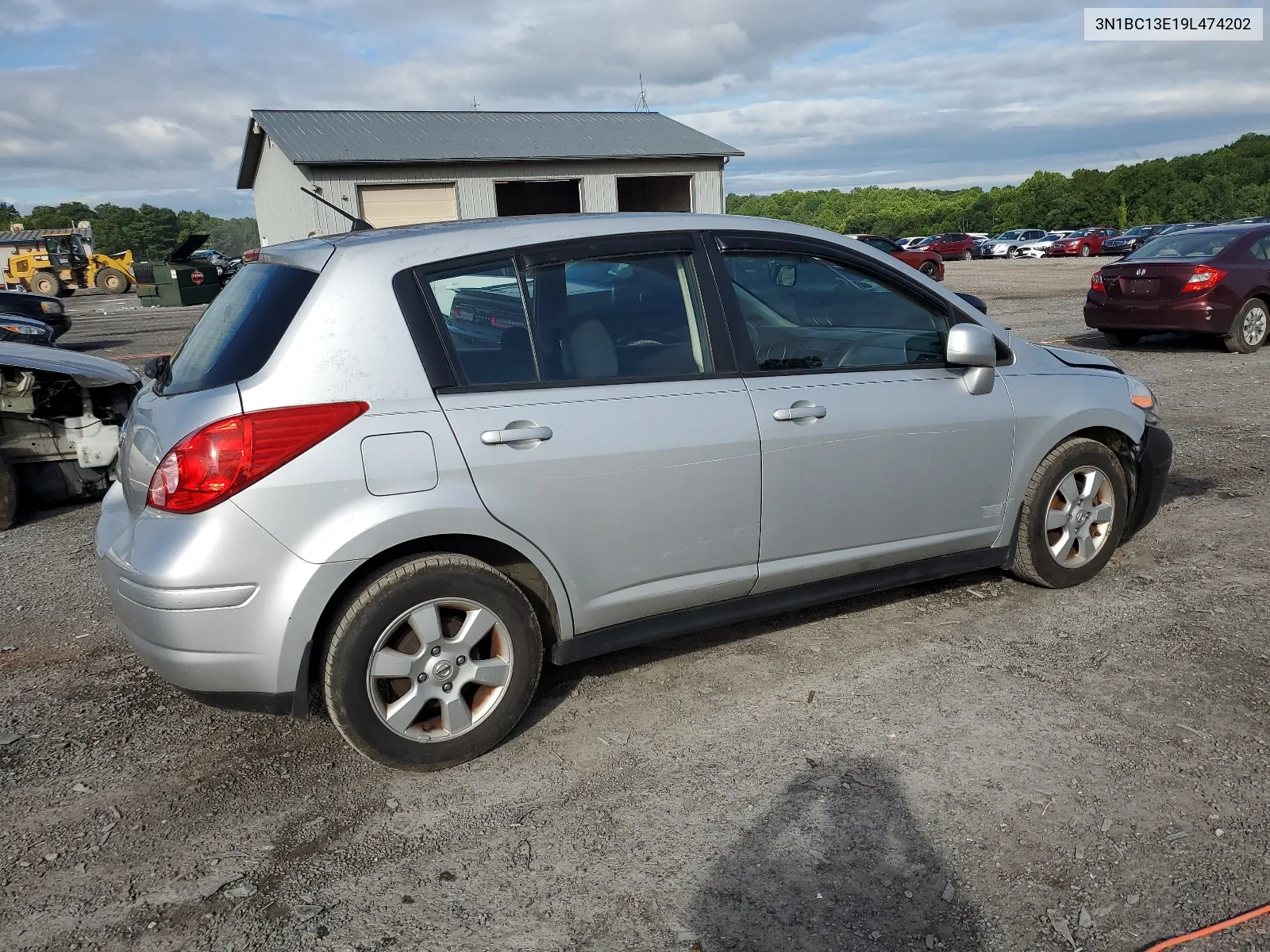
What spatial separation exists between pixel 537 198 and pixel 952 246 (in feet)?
81.3

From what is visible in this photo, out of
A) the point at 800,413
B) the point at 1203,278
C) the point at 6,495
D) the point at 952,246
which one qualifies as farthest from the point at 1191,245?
the point at 952,246

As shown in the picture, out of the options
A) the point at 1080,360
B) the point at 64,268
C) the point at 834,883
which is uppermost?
the point at 64,268

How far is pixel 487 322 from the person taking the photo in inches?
136

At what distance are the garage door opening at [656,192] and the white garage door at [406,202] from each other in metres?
5.58

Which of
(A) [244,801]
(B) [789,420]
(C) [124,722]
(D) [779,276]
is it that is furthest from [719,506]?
(C) [124,722]

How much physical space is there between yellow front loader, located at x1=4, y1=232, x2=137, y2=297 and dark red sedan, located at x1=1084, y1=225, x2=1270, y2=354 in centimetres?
3581

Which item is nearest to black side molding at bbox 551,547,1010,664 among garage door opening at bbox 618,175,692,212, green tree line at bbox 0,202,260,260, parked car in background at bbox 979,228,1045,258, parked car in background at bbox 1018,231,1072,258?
garage door opening at bbox 618,175,692,212

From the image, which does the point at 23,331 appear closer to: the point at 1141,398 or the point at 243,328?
the point at 243,328

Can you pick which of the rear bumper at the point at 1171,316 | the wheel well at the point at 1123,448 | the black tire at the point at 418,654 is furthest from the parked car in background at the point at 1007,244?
the black tire at the point at 418,654

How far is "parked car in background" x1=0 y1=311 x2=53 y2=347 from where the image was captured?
1435cm

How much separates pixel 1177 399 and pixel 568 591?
800cm

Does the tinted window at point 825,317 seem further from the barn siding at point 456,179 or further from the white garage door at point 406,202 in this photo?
the white garage door at point 406,202

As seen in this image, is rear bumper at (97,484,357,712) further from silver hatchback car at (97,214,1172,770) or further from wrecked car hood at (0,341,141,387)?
wrecked car hood at (0,341,141,387)

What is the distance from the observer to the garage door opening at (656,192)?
1272 inches
